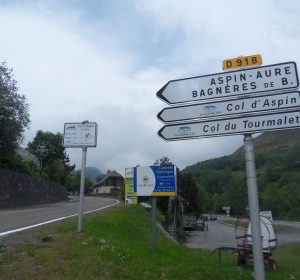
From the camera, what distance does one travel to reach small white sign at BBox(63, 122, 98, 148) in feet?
36.4

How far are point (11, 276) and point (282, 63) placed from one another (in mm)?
4610

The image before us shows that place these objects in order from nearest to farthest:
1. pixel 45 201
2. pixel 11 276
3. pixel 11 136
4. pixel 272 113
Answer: pixel 272 113
pixel 11 276
pixel 11 136
pixel 45 201

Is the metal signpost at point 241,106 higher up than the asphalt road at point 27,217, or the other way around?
the metal signpost at point 241,106

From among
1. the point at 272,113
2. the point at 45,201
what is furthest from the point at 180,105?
the point at 45,201

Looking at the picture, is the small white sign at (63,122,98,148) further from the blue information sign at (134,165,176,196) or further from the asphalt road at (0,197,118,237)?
the asphalt road at (0,197,118,237)

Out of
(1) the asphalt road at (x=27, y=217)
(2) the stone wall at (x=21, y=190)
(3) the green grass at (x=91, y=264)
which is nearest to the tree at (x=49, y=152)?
(2) the stone wall at (x=21, y=190)

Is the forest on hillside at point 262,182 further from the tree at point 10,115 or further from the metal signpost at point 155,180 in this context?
the metal signpost at point 155,180

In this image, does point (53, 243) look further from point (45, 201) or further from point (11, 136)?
point (45, 201)

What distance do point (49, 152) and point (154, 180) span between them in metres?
68.8

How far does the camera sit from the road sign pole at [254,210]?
4.62 meters

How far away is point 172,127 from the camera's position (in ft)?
17.7

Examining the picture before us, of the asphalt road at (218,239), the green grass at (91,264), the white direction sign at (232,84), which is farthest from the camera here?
the asphalt road at (218,239)

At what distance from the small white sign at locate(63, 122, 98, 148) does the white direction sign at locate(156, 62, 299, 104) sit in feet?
18.9

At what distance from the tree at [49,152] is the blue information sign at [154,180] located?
67.0 meters
